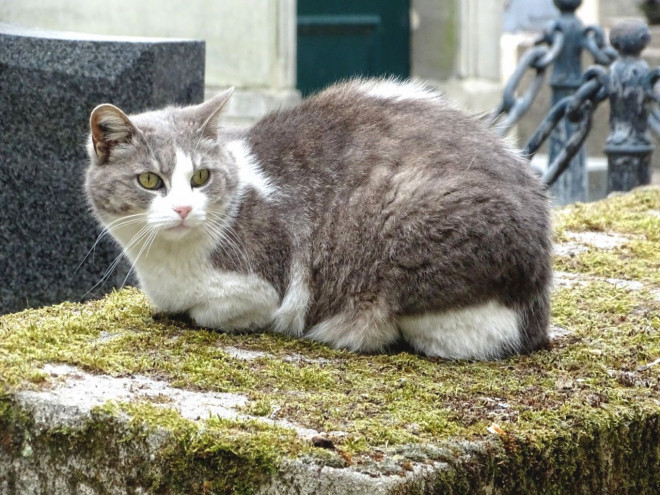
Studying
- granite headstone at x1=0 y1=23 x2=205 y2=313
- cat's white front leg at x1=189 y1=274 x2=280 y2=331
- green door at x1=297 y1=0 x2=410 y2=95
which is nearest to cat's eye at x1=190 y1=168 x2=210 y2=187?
cat's white front leg at x1=189 y1=274 x2=280 y2=331

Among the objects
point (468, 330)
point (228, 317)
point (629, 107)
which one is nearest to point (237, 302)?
point (228, 317)

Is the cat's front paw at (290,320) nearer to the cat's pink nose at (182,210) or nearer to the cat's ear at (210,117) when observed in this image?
the cat's pink nose at (182,210)

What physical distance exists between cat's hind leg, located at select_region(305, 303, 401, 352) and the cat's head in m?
0.38

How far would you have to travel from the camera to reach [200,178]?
250 cm

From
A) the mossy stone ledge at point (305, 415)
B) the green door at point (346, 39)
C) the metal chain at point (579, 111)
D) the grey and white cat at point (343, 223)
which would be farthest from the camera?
the green door at point (346, 39)

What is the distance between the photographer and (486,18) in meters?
9.38

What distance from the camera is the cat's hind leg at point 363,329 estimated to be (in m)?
2.42

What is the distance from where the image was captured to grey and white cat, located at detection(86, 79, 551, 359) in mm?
2373

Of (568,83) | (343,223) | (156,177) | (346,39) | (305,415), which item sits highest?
(346,39)

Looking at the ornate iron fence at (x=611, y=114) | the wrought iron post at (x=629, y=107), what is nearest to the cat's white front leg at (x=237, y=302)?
the ornate iron fence at (x=611, y=114)

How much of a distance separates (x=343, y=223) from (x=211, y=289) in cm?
36

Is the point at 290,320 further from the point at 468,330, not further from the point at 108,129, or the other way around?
the point at 108,129

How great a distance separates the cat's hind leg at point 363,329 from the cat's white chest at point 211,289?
175 millimetres

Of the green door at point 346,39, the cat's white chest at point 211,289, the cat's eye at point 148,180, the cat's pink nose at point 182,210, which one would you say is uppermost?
the green door at point 346,39
